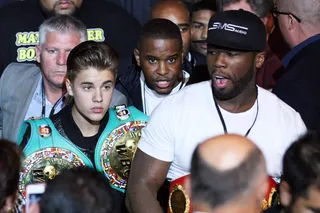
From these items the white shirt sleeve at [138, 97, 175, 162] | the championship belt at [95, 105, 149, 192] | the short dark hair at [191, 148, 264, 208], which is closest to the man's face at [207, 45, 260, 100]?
the white shirt sleeve at [138, 97, 175, 162]

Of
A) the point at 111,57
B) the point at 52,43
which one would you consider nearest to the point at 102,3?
the point at 52,43

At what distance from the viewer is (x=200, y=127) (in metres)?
3.61

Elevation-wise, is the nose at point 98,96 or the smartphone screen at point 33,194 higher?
the nose at point 98,96

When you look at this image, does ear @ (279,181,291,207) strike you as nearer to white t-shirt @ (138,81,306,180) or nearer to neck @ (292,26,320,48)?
white t-shirt @ (138,81,306,180)

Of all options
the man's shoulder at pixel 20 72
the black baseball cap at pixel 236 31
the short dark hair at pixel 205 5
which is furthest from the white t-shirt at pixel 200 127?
the short dark hair at pixel 205 5

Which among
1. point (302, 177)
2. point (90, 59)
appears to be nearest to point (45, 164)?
point (90, 59)

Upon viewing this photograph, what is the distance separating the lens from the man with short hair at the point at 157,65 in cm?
452

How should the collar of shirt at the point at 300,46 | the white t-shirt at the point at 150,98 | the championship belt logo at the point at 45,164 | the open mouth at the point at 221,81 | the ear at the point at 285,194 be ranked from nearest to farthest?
the ear at the point at 285,194 → the open mouth at the point at 221,81 → the championship belt logo at the point at 45,164 → the collar of shirt at the point at 300,46 → the white t-shirt at the point at 150,98

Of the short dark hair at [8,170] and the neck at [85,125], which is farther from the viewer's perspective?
the neck at [85,125]

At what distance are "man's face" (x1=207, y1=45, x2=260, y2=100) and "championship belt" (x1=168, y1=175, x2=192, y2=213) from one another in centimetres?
44

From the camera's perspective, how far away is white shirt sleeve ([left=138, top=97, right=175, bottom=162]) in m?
3.61

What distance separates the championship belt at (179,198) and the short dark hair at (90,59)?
0.73m

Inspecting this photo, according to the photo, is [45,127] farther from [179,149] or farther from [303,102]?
[303,102]

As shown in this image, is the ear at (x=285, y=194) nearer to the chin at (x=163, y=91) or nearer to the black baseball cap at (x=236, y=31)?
the black baseball cap at (x=236, y=31)
